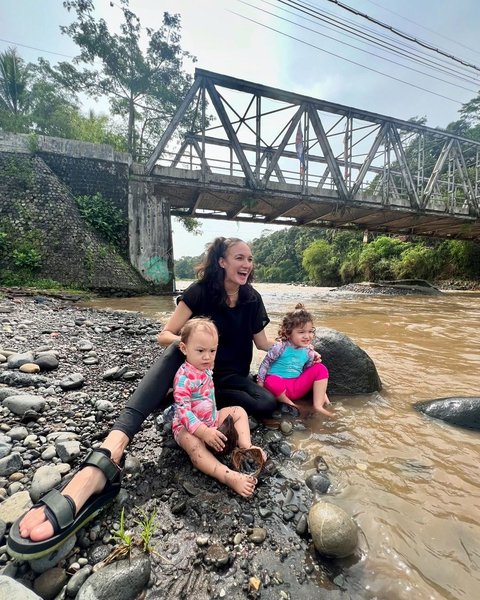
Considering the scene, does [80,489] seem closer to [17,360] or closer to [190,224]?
[17,360]

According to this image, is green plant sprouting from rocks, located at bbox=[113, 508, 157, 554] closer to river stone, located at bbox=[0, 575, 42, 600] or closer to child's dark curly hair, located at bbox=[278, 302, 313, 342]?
river stone, located at bbox=[0, 575, 42, 600]

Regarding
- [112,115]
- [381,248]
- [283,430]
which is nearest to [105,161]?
[112,115]

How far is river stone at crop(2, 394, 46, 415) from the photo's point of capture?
180cm

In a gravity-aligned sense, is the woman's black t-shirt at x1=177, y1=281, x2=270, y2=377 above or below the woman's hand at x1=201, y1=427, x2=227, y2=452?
above

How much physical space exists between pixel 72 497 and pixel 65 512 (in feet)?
0.24

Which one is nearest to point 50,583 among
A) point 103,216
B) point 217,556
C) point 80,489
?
point 80,489

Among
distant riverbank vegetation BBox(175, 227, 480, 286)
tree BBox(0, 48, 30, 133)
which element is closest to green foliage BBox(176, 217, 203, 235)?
distant riverbank vegetation BBox(175, 227, 480, 286)

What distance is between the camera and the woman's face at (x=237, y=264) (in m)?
2.10

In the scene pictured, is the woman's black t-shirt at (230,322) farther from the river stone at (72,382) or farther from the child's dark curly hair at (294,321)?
the river stone at (72,382)

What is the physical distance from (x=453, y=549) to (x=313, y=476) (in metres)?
0.58

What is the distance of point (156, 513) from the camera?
1225 mm

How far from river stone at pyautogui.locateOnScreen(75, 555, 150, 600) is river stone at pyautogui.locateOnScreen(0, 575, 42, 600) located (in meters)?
0.13

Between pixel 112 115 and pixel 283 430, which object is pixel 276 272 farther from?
pixel 283 430

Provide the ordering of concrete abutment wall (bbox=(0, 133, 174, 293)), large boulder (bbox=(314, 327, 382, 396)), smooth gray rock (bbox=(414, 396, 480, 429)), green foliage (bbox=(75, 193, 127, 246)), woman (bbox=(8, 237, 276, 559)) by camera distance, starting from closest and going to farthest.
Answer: woman (bbox=(8, 237, 276, 559)) → smooth gray rock (bbox=(414, 396, 480, 429)) → large boulder (bbox=(314, 327, 382, 396)) → concrete abutment wall (bbox=(0, 133, 174, 293)) → green foliage (bbox=(75, 193, 127, 246))
